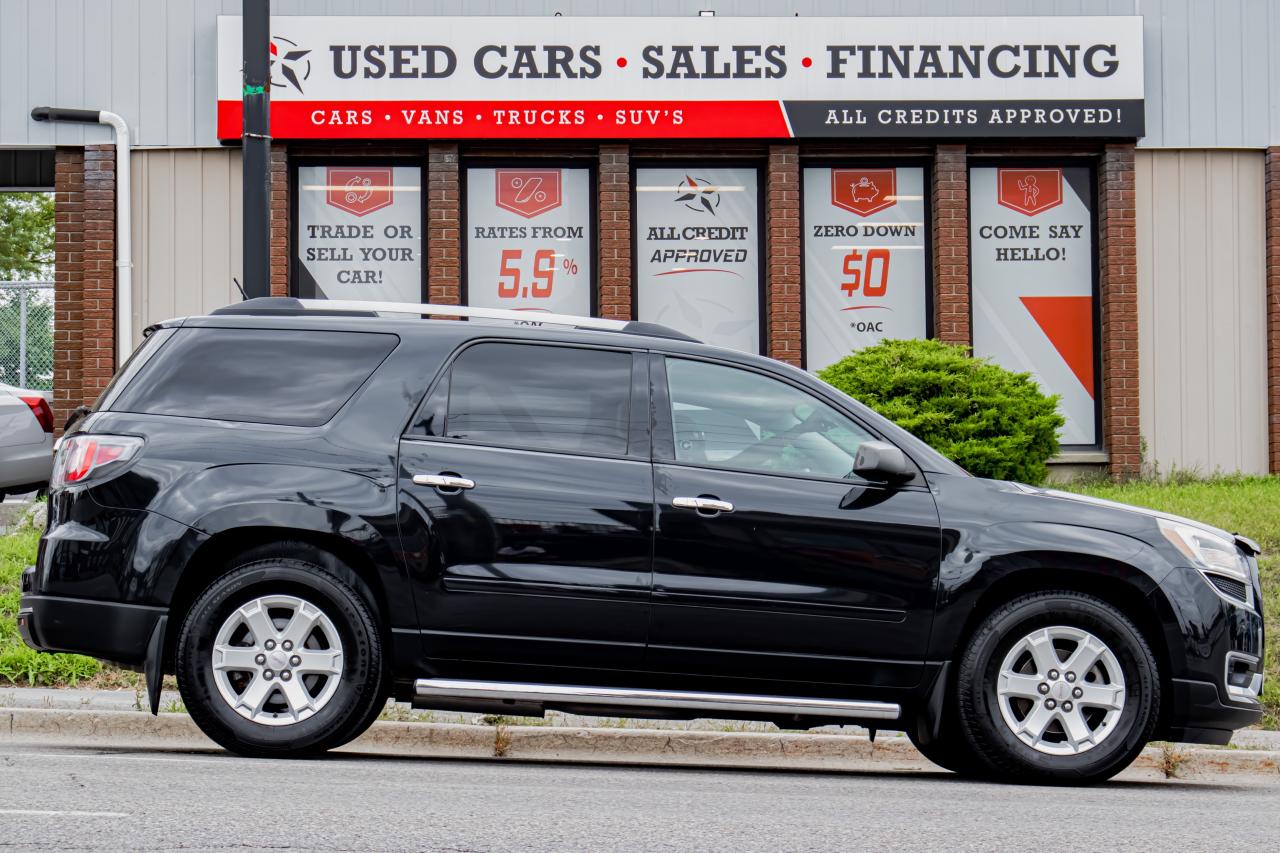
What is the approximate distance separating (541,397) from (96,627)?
6.70 feet

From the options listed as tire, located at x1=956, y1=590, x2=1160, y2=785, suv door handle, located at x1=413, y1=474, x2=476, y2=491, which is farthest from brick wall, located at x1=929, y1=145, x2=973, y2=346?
suv door handle, located at x1=413, y1=474, x2=476, y2=491

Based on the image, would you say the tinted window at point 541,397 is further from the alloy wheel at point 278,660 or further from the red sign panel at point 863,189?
the red sign panel at point 863,189

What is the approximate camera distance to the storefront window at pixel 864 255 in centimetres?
1666

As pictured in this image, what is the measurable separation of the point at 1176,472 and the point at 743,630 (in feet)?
38.4

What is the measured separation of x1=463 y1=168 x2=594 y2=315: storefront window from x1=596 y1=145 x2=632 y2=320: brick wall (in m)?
0.42

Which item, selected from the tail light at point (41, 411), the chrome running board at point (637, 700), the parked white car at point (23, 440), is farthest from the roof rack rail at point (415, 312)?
the tail light at point (41, 411)

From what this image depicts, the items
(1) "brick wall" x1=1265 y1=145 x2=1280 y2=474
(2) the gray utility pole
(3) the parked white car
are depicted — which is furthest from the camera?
(1) "brick wall" x1=1265 y1=145 x2=1280 y2=474

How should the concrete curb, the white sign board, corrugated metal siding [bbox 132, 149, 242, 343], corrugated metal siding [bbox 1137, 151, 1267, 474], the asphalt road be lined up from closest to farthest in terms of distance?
the asphalt road
the concrete curb
the white sign board
corrugated metal siding [bbox 132, 149, 242, 343]
corrugated metal siding [bbox 1137, 151, 1267, 474]

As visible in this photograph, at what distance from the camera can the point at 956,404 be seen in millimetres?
13445

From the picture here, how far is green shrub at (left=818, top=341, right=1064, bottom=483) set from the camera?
13.3 metres

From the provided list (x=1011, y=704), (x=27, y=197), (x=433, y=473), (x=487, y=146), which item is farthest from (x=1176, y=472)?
(x=27, y=197)

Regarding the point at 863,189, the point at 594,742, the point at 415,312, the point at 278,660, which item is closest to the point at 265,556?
the point at 278,660

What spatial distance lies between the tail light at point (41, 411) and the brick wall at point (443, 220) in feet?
13.4

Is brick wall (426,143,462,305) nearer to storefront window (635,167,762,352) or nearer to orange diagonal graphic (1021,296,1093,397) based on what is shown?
storefront window (635,167,762,352)
